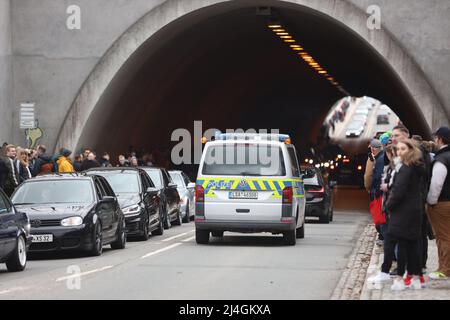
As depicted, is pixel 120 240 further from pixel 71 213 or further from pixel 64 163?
pixel 64 163

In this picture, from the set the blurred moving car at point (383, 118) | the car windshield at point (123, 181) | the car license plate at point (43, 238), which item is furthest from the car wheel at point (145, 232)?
the blurred moving car at point (383, 118)

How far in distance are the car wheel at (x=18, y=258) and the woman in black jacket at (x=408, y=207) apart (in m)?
5.79

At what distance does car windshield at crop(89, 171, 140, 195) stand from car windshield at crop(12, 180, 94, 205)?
12.5ft

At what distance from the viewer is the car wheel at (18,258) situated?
1603 centimetres

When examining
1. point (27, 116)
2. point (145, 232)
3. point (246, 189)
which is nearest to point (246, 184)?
point (246, 189)

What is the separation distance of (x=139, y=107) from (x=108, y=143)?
2389mm

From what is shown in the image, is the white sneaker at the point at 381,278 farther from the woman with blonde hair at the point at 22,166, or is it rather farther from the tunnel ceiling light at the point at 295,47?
the tunnel ceiling light at the point at 295,47

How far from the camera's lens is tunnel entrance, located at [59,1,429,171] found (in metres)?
33.0

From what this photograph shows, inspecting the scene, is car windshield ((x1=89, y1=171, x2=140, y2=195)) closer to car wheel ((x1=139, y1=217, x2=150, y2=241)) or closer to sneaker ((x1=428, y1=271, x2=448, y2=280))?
car wheel ((x1=139, y1=217, x2=150, y2=241))

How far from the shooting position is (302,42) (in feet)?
135

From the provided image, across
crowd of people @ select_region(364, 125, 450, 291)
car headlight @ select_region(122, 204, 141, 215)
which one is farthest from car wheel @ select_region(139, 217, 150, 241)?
crowd of people @ select_region(364, 125, 450, 291)

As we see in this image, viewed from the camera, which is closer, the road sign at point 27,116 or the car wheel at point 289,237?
the car wheel at point 289,237
